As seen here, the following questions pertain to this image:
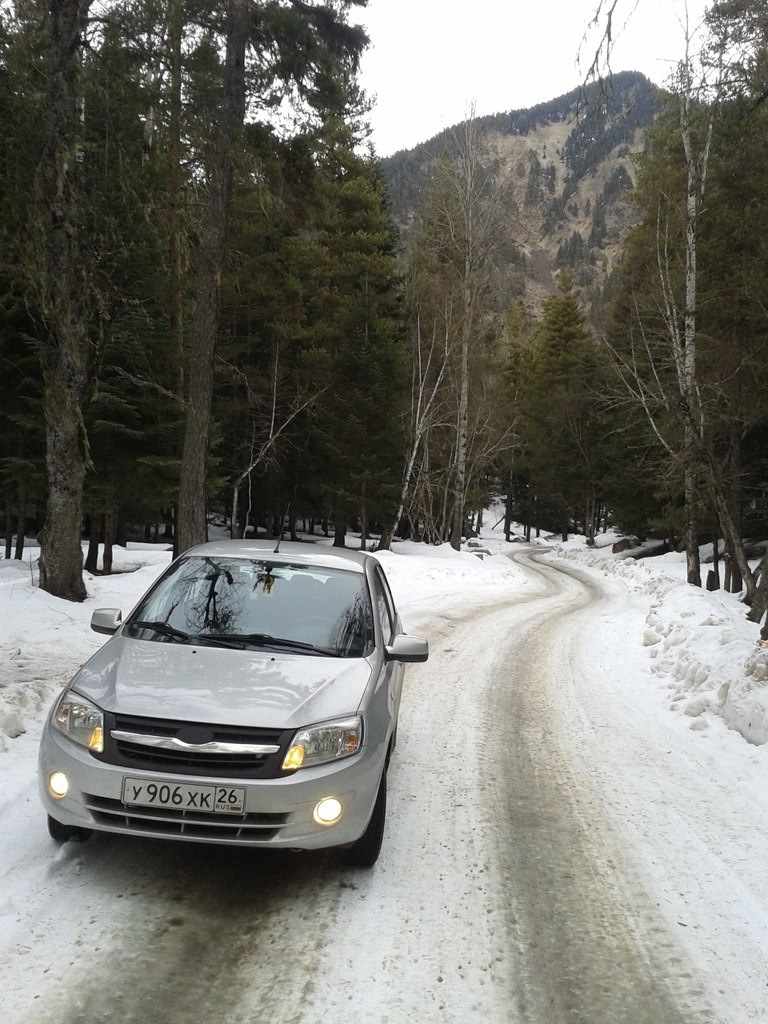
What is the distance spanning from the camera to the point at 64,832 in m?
3.73

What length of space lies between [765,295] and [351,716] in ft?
51.4

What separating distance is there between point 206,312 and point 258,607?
31.6ft

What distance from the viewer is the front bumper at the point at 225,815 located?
3.31 meters

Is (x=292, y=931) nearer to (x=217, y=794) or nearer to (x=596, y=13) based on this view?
(x=217, y=794)

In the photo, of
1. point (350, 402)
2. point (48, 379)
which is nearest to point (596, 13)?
point (48, 379)

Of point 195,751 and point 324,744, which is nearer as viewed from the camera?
point 195,751

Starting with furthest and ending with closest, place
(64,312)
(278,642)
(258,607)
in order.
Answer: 1. (64,312)
2. (258,607)
3. (278,642)

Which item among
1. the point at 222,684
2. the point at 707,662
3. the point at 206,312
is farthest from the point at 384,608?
the point at 206,312

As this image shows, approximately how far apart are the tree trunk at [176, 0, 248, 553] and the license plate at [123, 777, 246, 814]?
1009 cm

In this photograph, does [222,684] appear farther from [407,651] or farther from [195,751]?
[407,651]

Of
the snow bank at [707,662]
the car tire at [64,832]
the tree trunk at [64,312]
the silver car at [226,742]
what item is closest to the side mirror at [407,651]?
the silver car at [226,742]

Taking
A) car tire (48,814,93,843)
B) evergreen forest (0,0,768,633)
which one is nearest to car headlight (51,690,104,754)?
car tire (48,814,93,843)

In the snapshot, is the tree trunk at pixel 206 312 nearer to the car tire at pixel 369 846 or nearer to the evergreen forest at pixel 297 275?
the evergreen forest at pixel 297 275

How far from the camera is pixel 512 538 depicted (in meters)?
66.6
